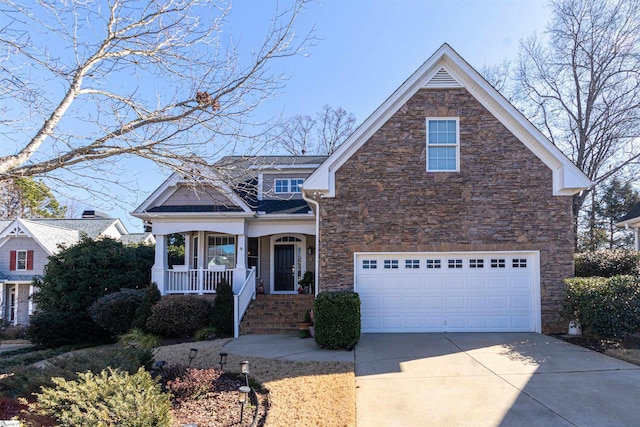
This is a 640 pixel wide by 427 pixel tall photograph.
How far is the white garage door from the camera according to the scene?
34.8ft

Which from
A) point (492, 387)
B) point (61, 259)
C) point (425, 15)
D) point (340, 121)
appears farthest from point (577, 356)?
point (340, 121)

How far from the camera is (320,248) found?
10.7m

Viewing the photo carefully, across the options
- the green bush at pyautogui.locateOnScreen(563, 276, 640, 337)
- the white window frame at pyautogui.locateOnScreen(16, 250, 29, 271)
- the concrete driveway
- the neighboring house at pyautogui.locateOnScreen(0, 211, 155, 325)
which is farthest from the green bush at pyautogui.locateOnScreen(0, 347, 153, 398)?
the white window frame at pyautogui.locateOnScreen(16, 250, 29, 271)

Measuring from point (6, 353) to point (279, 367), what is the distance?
1155cm

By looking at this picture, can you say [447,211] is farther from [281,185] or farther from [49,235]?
[49,235]

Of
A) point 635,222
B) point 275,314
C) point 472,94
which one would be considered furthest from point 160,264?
point 635,222

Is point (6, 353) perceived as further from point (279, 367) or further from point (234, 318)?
point (279, 367)

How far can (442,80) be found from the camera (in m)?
11.0

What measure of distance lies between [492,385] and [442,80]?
320 inches

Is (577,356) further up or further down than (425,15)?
further down

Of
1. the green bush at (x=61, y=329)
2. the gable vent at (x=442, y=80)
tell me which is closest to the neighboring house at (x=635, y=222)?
the gable vent at (x=442, y=80)

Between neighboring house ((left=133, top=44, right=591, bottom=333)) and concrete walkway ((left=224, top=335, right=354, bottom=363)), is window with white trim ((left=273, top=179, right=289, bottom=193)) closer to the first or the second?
neighboring house ((left=133, top=44, right=591, bottom=333))

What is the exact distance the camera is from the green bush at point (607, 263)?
38.3ft

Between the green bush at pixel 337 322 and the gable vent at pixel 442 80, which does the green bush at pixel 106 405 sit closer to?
the green bush at pixel 337 322
